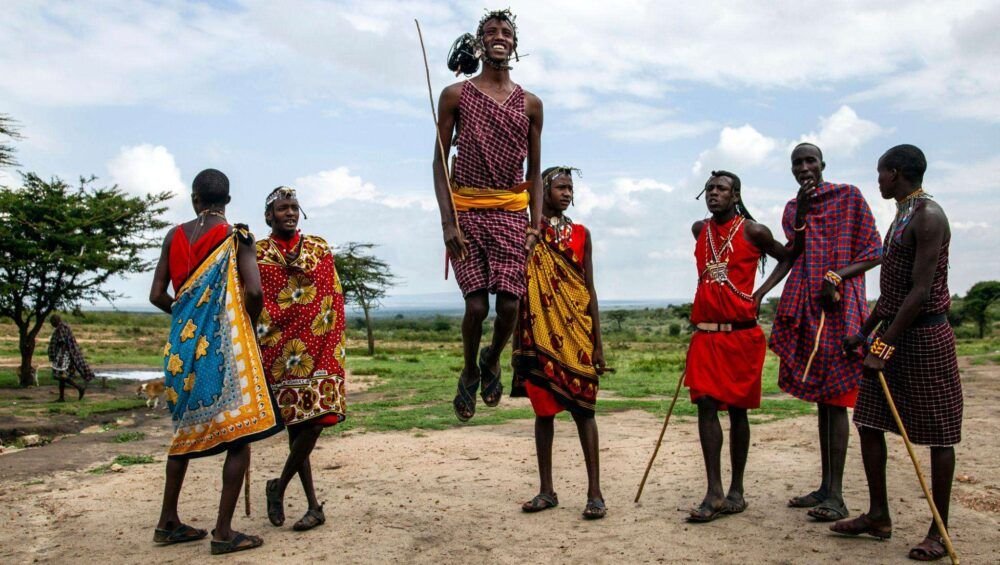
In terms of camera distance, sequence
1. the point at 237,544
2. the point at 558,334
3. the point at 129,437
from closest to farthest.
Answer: the point at 237,544 → the point at 558,334 → the point at 129,437

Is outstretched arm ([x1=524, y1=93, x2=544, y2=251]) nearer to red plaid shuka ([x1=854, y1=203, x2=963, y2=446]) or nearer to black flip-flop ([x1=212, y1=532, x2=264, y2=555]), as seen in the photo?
red plaid shuka ([x1=854, y1=203, x2=963, y2=446])

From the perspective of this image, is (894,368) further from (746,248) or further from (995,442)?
(995,442)

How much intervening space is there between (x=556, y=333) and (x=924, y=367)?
8.02 feet

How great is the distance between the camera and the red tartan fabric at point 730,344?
598cm

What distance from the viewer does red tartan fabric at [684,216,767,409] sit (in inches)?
236

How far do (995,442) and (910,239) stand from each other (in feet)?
14.5

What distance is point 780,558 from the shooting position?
4.96m

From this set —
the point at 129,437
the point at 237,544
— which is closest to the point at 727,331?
the point at 237,544

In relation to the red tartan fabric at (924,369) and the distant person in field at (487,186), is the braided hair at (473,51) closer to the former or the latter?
the distant person in field at (487,186)

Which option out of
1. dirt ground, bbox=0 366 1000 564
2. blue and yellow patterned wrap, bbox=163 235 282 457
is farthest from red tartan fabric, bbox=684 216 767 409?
blue and yellow patterned wrap, bbox=163 235 282 457

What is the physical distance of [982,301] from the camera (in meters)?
36.9

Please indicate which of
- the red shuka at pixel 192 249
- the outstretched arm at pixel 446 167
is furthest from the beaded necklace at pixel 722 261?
the red shuka at pixel 192 249

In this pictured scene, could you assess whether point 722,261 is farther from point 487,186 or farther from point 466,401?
point 466,401

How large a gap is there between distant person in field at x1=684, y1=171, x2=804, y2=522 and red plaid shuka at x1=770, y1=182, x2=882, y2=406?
0.70 feet
